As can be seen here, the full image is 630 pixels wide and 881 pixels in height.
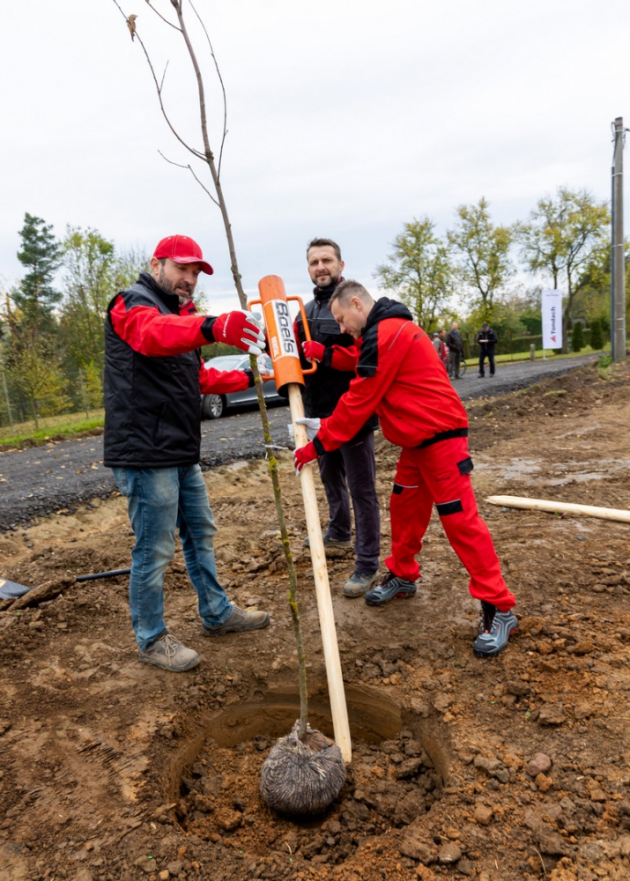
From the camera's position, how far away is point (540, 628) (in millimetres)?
3061

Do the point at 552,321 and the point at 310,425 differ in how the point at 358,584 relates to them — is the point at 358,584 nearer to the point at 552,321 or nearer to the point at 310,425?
the point at 310,425

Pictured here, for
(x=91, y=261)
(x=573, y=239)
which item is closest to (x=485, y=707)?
(x=91, y=261)

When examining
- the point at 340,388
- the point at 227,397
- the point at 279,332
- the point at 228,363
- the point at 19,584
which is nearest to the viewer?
the point at 279,332

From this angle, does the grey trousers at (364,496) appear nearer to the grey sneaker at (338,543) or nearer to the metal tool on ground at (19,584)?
the grey sneaker at (338,543)

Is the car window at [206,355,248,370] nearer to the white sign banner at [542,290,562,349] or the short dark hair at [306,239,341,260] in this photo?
the white sign banner at [542,290,562,349]

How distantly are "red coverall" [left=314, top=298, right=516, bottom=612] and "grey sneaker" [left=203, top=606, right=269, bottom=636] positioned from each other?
1.25 metres

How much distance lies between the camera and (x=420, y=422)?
2.91m

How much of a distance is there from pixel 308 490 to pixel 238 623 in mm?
1209

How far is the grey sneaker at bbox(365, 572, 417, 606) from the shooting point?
3.60 metres

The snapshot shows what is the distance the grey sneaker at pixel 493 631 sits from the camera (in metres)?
2.96

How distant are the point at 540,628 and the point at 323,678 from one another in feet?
3.84

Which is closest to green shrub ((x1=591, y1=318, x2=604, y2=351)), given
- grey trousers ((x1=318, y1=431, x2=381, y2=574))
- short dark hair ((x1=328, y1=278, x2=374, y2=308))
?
grey trousers ((x1=318, y1=431, x2=381, y2=574))

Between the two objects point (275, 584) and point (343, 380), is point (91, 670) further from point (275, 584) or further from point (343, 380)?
point (343, 380)

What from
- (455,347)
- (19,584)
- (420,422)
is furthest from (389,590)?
(455,347)
